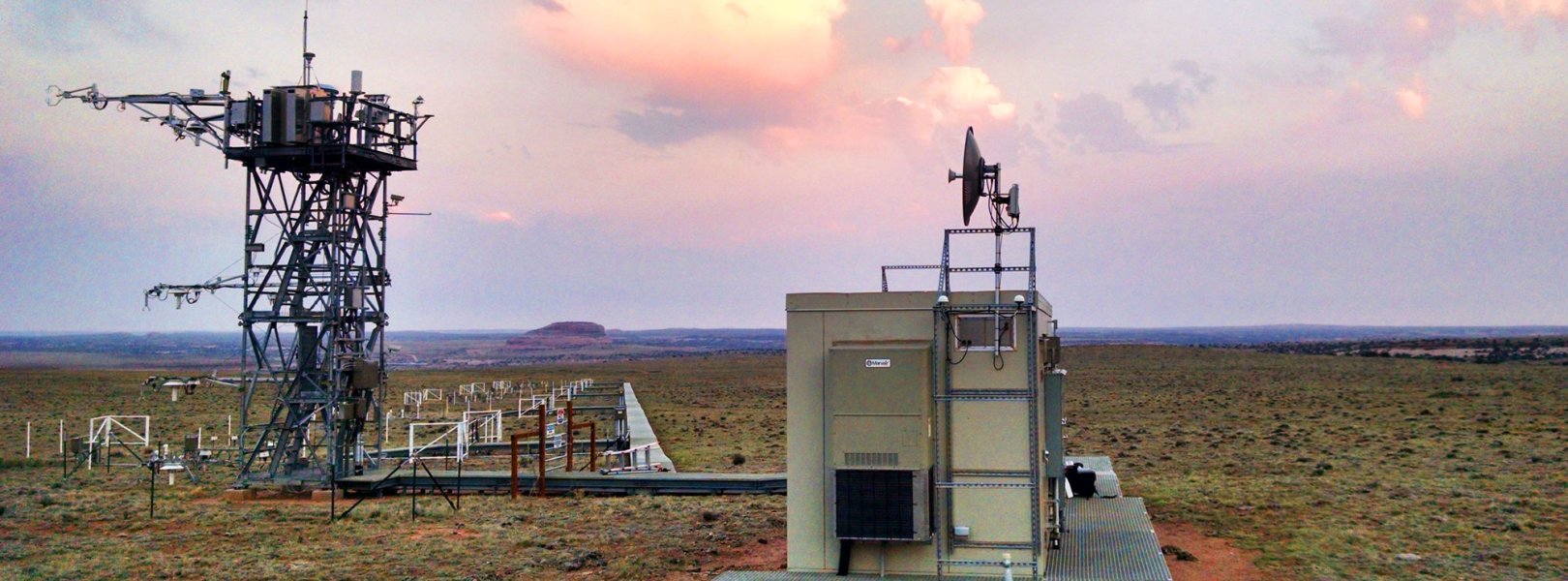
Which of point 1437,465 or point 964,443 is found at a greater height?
point 964,443

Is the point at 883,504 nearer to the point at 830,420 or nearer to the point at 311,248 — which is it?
the point at 830,420

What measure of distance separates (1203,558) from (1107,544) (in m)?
1.71

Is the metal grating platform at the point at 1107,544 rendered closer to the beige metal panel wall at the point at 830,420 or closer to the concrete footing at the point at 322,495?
the beige metal panel wall at the point at 830,420

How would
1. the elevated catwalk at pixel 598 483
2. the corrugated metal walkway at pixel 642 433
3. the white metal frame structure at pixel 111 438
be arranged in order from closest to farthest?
the elevated catwalk at pixel 598 483 < the white metal frame structure at pixel 111 438 < the corrugated metal walkway at pixel 642 433

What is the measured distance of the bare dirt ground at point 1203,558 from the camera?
13.8 meters

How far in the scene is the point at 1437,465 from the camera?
24250 mm

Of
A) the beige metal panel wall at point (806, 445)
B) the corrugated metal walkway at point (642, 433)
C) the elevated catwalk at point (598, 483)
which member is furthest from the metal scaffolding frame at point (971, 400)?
the corrugated metal walkway at point (642, 433)

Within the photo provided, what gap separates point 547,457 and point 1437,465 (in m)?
20.0

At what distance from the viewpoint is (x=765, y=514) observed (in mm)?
18688

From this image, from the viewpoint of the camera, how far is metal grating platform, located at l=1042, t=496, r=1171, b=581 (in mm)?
12359

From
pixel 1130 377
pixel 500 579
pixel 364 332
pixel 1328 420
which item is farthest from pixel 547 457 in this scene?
pixel 1130 377

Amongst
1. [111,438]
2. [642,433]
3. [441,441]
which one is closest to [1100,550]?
[642,433]

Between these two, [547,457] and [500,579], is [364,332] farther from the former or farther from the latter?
[500,579]

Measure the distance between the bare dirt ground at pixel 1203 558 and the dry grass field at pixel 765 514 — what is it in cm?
37
